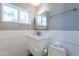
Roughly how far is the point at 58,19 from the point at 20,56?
0.71m

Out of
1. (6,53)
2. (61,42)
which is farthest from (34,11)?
(6,53)

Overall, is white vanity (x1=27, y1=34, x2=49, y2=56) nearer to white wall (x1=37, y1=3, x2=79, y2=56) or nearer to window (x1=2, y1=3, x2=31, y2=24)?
white wall (x1=37, y1=3, x2=79, y2=56)

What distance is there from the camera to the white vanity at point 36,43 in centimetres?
106

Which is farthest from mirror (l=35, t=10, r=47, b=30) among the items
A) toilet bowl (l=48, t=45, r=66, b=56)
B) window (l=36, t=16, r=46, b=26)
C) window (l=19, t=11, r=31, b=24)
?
toilet bowl (l=48, t=45, r=66, b=56)

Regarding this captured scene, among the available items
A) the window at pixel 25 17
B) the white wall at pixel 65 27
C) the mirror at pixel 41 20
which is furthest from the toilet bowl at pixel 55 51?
the window at pixel 25 17

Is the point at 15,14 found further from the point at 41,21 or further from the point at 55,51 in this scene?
the point at 55,51

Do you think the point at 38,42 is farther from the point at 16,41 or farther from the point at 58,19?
the point at 58,19

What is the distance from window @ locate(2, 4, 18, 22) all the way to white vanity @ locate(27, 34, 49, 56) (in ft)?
1.06

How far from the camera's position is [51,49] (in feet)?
3.39

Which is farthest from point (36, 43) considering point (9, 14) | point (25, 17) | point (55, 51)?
point (9, 14)

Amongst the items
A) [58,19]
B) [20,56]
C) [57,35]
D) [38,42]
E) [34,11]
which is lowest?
[20,56]

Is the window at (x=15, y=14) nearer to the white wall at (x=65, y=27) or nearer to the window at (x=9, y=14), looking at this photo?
the window at (x=9, y=14)

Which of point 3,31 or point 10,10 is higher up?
point 10,10

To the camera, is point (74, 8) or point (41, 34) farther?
point (41, 34)
